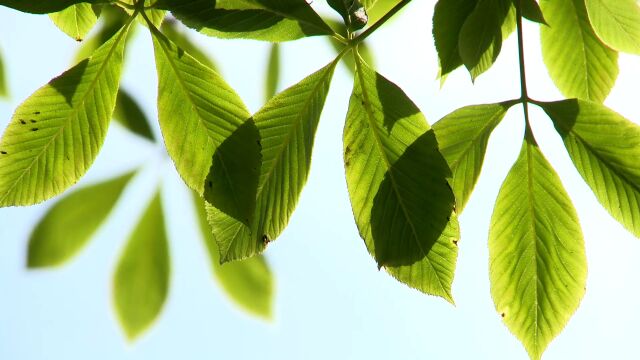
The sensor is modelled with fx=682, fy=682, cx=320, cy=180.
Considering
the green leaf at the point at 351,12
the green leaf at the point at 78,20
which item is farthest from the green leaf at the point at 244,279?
the green leaf at the point at 351,12

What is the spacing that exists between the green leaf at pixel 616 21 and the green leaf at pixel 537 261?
18 centimetres

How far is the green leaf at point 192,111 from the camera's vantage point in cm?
64

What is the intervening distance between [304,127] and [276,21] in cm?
11

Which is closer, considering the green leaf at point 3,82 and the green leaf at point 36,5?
the green leaf at point 36,5

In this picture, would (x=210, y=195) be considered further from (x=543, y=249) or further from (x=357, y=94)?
(x=543, y=249)

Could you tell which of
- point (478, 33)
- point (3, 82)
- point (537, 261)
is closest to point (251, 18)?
point (478, 33)

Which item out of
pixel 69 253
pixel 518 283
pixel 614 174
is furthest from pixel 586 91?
pixel 69 253

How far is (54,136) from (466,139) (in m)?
0.42

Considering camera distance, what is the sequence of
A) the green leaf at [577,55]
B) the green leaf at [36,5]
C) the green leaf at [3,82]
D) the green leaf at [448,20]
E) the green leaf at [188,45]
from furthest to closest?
the green leaf at [188,45] < the green leaf at [3,82] < the green leaf at [577,55] < the green leaf at [448,20] < the green leaf at [36,5]

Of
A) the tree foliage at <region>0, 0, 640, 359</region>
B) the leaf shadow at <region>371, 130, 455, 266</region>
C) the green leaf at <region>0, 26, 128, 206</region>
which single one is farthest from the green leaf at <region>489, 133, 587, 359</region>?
the green leaf at <region>0, 26, 128, 206</region>

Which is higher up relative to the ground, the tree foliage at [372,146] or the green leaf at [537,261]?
the tree foliage at [372,146]

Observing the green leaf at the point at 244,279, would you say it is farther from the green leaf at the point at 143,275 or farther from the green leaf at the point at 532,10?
the green leaf at the point at 532,10

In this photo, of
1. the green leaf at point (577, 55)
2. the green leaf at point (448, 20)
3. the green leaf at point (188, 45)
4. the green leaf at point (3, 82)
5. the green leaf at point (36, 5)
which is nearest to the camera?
the green leaf at point (36, 5)

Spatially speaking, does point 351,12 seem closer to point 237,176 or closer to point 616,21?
point 237,176
